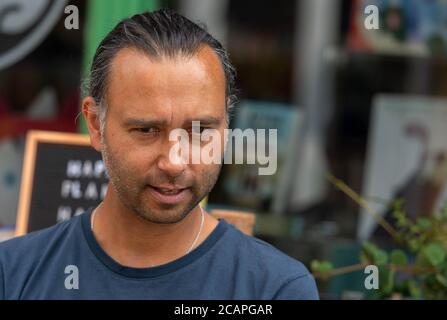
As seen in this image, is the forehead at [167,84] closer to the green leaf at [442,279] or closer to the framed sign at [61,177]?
the green leaf at [442,279]

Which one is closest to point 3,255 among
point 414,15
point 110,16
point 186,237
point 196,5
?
point 186,237

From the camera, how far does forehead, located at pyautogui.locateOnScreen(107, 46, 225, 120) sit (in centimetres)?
164

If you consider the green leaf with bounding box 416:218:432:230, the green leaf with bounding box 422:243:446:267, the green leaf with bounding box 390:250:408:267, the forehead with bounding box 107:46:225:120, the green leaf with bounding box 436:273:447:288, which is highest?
Result: the forehead with bounding box 107:46:225:120

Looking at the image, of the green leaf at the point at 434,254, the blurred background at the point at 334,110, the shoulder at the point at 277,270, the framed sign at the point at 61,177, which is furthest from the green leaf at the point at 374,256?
the blurred background at the point at 334,110

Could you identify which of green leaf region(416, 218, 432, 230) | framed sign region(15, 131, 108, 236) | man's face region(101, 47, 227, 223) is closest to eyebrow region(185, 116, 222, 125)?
man's face region(101, 47, 227, 223)

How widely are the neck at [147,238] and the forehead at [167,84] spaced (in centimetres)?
21

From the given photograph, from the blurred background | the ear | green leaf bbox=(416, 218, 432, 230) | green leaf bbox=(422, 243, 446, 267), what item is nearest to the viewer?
the ear

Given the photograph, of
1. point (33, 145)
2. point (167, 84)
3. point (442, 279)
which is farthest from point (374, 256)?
point (33, 145)

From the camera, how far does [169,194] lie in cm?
165

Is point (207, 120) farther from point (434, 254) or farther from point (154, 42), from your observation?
point (434, 254)

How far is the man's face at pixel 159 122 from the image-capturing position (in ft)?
5.38

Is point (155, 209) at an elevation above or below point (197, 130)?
below

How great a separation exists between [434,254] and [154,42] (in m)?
1.05

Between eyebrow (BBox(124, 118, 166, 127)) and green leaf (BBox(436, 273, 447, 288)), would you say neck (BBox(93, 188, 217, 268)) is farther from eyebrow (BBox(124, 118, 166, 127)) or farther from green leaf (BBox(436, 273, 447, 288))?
green leaf (BBox(436, 273, 447, 288))
